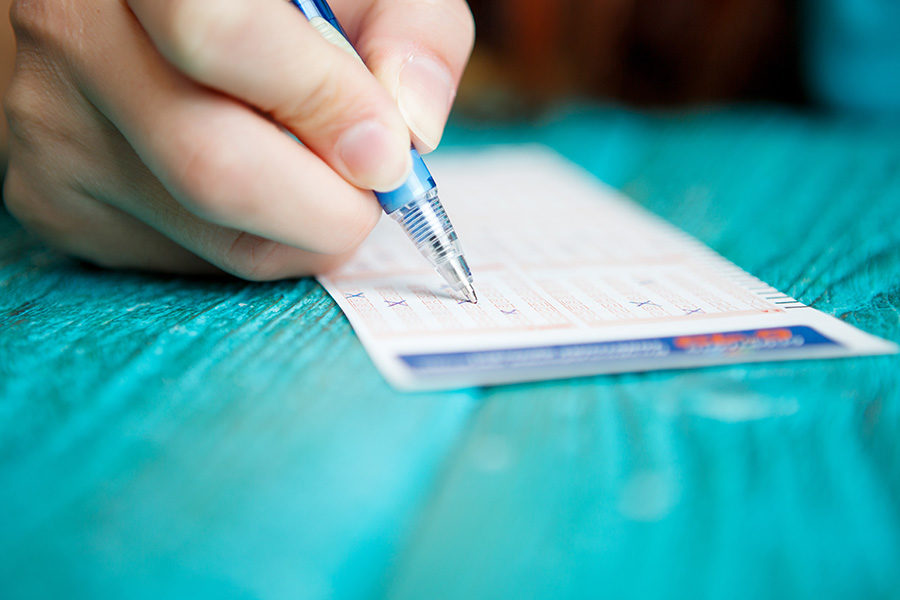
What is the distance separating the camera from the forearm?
732 millimetres

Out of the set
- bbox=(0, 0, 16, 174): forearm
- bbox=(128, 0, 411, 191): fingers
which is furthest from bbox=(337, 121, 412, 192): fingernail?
bbox=(0, 0, 16, 174): forearm

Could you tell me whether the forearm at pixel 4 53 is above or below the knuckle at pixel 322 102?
below

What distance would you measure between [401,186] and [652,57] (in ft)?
3.67

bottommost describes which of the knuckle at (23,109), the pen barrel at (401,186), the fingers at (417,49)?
the knuckle at (23,109)

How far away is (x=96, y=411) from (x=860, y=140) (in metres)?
0.93

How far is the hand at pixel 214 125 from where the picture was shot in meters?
0.40

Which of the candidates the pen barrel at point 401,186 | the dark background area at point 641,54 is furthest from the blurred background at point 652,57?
the pen barrel at point 401,186

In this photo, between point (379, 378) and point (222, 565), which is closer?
point (222, 565)

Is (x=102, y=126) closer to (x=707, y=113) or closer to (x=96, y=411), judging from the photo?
(x=96, y=411)

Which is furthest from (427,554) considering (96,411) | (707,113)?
(707,113)

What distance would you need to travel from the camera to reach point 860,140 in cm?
91

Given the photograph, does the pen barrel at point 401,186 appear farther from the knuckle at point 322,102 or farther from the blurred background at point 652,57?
the blurred background at point 652,57

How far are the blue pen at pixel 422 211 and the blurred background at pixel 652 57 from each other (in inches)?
29.1

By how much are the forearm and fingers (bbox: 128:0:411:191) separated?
43cm
